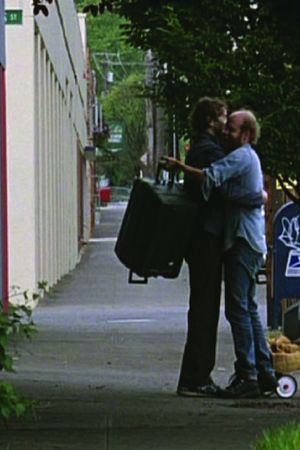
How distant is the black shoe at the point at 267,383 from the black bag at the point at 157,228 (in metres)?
0.96

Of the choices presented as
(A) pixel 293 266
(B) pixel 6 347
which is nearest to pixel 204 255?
(B) pixel 6 347

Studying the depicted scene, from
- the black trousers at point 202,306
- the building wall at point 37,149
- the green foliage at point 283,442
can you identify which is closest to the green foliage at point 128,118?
the building wall at point 37,149

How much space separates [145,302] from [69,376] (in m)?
12.0

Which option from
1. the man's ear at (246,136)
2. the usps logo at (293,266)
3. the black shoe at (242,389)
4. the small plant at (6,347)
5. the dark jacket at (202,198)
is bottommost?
the usps logo at (293,266)

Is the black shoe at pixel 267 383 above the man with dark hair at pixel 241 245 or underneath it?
underneath

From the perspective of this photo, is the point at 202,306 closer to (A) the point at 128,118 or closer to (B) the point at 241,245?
(B) the point at 241,245

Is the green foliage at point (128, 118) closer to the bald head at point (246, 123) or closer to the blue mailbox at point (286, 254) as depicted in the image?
the blue mailbox at point (286, 254)

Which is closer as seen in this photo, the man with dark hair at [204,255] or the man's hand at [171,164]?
the man's hand at [171,164]

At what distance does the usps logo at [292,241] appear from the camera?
1670cm

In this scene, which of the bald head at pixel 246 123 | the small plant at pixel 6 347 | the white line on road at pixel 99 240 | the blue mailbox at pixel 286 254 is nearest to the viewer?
the small plant at pixel 6 347

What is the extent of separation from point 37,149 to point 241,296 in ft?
42.7

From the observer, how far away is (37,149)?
22.6 meters

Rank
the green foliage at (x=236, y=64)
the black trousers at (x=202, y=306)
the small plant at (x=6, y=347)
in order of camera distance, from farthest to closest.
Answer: the green foliage at (x=236, y=64) → the black trousers at (x=202, y=306) → the small plant at (x=6, y=347)

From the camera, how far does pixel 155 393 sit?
10.6 metres
